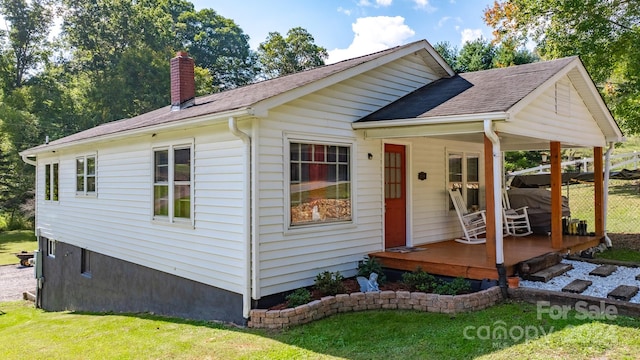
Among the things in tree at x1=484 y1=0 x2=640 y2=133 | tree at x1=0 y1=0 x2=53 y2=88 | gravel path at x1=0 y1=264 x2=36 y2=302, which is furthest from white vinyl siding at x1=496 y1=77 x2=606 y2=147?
tree at x1=0 y1=0 x2=53 y2=88

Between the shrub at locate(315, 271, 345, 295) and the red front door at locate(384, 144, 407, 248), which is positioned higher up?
the red front door at locate(384, 144, 407, 248)

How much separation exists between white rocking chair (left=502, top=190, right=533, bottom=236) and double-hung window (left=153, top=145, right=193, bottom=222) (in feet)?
22.1

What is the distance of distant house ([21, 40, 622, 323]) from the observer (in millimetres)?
6160

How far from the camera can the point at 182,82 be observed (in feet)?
34.0

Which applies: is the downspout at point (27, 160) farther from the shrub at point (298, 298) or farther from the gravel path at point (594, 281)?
the gravel path at point (594, 281)

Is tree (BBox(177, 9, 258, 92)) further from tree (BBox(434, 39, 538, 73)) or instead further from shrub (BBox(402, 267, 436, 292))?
shrub (BBox(402, 267, 436, 292))

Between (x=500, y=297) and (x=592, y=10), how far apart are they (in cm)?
997

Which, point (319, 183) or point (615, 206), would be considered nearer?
point (319, 183)

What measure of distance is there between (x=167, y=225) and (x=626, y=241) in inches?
411

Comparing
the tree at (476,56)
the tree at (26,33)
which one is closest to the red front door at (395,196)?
the tree at (476,56)

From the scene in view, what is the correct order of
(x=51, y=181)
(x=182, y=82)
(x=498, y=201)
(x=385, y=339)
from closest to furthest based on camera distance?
1. (x=385, y=339)
2. (x=498, y=201)
3. (x=182, y=82)
4. (x=51, y=181)

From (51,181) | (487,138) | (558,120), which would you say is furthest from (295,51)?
(487,138)

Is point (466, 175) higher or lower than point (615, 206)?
higher

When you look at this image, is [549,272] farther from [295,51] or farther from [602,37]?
[295,51]
